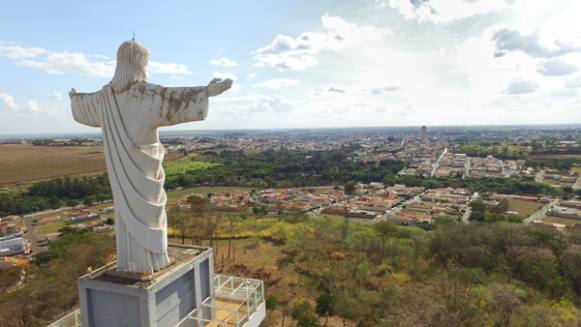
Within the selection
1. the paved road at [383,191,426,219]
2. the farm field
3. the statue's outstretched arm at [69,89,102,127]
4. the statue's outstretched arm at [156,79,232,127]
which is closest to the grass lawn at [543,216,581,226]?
the paved road at [383,191,426,219]

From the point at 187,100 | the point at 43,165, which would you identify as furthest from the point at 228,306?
the point at 43,165

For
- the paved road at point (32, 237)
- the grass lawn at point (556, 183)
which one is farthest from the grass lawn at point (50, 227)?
the grass lawn at point (556, 183)

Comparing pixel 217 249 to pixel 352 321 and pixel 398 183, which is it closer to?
pixel 352 321

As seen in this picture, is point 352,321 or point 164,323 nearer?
point 164,323

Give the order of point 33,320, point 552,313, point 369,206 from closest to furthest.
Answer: point 552,313 → point 33,320 → point 369,206

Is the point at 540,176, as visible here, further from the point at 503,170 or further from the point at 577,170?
the point at 577,170

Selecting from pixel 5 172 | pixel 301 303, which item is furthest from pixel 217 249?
pixel 5 172

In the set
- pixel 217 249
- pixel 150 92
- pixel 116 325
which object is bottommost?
pixel 217 249
